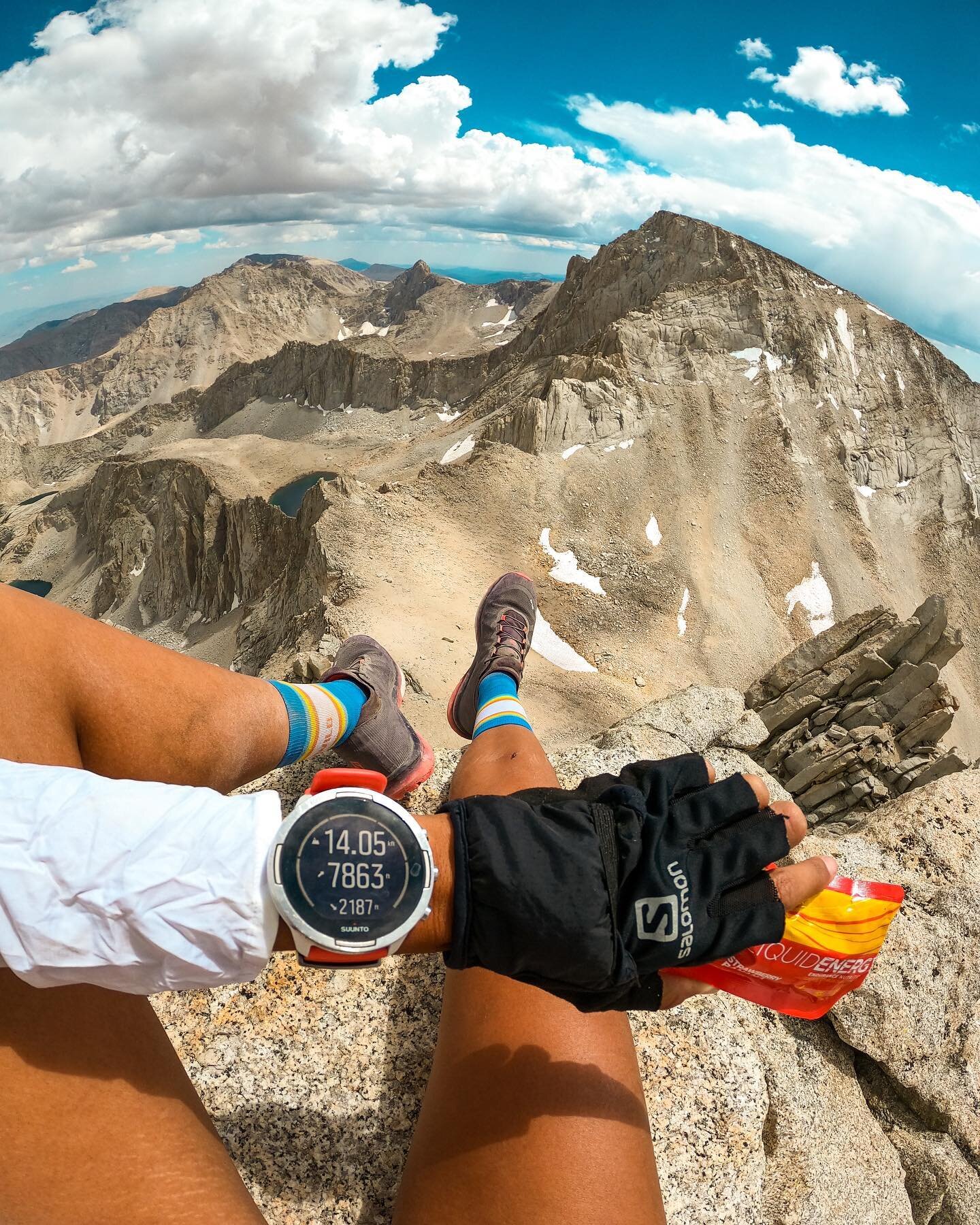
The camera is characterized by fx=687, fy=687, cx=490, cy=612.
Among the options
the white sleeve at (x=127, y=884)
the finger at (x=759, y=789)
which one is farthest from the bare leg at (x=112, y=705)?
the finger at (x=759, y=789)

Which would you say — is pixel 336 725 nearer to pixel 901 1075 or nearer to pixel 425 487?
pixel 901 1075

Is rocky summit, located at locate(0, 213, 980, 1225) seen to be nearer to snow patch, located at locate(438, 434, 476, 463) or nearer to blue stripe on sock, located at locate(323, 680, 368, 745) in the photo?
snow patch, located at locate(438, 434, 476, 463)

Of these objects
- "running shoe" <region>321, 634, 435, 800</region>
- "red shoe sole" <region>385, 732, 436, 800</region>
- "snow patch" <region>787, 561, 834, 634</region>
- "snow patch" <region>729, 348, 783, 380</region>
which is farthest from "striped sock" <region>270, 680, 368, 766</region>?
"snow patch" <region>729, 348, 783, 380</region>

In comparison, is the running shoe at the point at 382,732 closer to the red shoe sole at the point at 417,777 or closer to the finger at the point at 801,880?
the red shoe sole at the point at 417,777

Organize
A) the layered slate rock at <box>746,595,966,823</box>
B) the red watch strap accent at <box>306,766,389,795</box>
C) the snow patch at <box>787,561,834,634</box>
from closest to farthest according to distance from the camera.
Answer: the red watch strap accent at <box>306,766,389,795</box>, the layered slate rock at <box>746,595,966,823</box>, the snow patch at <box>787,561,834,634</box>

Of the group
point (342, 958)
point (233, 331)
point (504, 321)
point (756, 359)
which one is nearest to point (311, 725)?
point (342, 958)

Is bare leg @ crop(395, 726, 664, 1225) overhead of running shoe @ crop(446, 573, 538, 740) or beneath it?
beneath

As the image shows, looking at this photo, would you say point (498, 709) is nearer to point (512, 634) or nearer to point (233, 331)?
point (512, 634)
